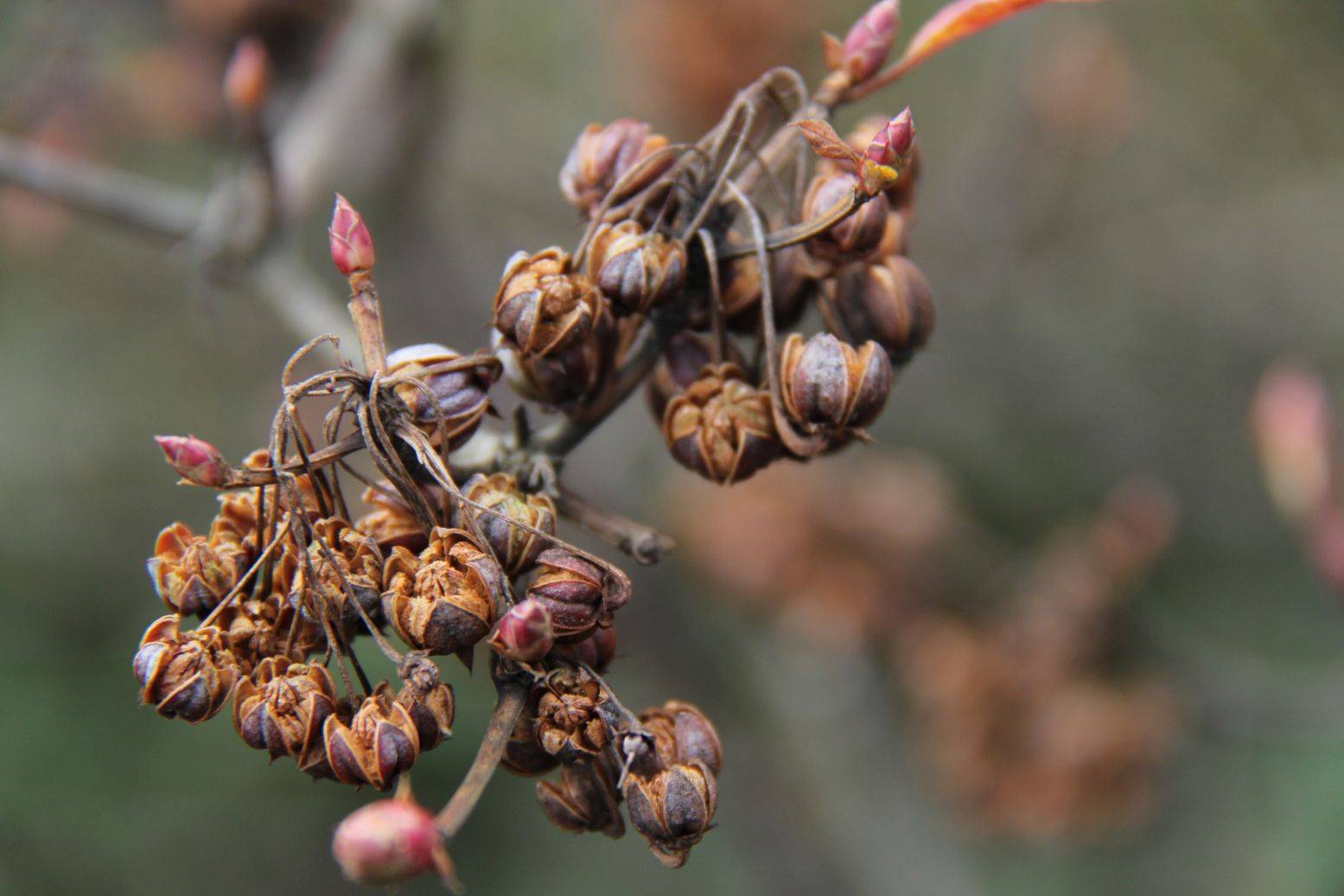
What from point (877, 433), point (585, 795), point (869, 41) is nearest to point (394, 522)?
point (585, 795)

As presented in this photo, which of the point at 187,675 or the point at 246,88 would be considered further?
the point at 246,88

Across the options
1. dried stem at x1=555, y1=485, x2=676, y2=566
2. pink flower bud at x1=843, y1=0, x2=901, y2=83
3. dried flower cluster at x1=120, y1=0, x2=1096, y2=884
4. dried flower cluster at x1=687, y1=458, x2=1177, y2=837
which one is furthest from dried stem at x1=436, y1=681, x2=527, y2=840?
dried flower cluster at x1=687, y1=458, x2=1177, y2=837

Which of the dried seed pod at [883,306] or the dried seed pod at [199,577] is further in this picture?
the dried seed pod at [883,306]

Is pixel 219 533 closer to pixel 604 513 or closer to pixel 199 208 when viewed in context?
pixel 604 513

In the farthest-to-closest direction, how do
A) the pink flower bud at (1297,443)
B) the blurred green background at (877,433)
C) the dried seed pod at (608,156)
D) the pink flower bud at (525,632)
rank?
the blurred green background at (877,433), the pink flower bud at (1297,443), the dried seed pod at (608,156), the pink flower bud at (525,632)

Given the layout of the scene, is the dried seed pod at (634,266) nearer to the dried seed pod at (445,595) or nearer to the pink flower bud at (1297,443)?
the dried seed pod at (445,595)

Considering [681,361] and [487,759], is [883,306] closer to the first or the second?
[681,361]

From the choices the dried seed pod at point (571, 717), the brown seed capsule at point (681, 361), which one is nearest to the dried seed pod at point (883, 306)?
the brown seed capsule at point (681, 361)
